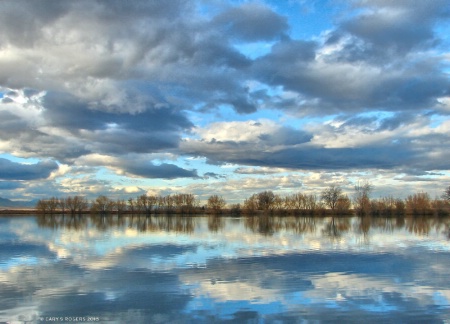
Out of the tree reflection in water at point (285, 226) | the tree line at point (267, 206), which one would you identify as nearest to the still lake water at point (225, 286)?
the tree reflection in water at point (285, 226)

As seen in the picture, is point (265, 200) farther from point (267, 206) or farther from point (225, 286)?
point (225, 286)

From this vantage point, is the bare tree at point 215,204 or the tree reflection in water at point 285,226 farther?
the bare tree at point 215,204

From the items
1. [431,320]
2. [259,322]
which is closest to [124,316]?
[259,322]

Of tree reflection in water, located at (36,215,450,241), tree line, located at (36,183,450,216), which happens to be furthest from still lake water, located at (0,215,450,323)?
tree line, located at (36,183,450,216)

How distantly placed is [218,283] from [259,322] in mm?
4285

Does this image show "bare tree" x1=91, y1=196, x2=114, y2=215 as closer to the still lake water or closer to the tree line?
the tree line

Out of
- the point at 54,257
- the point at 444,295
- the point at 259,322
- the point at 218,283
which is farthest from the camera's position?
the point at 54,257

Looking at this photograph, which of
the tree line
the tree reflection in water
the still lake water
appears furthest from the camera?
the tree line

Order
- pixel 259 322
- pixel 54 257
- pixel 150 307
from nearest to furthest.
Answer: pixel 259 322 → pixel 150 307 → pixel 54 257

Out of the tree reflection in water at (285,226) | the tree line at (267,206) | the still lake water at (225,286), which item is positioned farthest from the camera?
the tree line at (267,206)

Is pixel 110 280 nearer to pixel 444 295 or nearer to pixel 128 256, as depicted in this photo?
pixel 128 256

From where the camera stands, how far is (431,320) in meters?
9.89

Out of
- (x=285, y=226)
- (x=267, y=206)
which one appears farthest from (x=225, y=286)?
(x=267, y=206)

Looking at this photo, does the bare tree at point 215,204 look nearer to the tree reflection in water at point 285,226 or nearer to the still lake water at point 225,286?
the tree reflection in water at point 285,226
